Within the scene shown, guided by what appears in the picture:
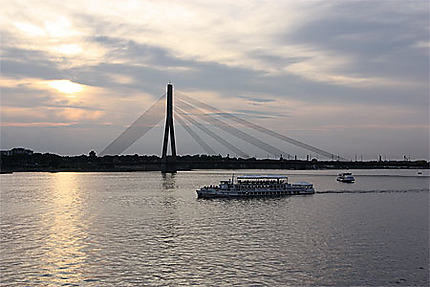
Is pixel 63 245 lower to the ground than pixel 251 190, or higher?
lower

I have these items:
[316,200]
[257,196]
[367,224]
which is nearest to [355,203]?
[316,200]

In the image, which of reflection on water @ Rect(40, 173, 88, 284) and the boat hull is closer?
reflection on water @ Rect(40, 173, 88, 284)

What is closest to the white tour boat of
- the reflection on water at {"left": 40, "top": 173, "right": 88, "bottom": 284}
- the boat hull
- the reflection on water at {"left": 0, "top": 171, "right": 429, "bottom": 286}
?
the boat hull

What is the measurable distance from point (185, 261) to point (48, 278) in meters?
7.31

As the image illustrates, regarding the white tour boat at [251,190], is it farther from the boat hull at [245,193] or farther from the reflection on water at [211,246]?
the reflection on water at [211,246]

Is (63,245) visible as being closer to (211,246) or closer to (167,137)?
(211,246)

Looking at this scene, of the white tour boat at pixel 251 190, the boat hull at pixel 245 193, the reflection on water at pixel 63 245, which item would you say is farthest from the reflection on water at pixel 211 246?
the white tour boat at pixel 251 190

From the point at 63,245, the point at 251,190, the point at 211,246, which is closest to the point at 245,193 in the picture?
the point at 251,190

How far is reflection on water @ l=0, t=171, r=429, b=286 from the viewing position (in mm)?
23062

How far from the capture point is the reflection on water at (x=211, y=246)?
75.7ft

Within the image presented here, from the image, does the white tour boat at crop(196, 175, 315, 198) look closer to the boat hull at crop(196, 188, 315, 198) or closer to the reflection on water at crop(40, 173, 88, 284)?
the boat hull at crop(196, 188, 315, 198)

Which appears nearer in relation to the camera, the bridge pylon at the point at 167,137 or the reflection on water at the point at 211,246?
the reflection on water at the point at 211,246

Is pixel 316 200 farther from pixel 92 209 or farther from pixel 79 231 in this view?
pixel 79 231

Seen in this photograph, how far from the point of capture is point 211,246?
29.9 metres
